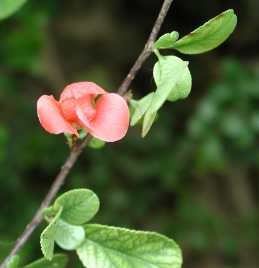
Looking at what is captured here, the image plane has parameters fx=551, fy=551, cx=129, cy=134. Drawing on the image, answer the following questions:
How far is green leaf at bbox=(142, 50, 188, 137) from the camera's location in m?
0.58

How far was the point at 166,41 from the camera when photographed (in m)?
0.71

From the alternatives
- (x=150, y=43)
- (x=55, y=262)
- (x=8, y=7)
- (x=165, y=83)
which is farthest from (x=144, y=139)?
(x=165, y=83)

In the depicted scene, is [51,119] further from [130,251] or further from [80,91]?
[130,251]

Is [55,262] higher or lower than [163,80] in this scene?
lower

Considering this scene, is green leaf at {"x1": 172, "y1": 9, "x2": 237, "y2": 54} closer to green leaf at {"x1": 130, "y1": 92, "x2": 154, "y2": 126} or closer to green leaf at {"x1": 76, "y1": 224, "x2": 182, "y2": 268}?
green leaf at {"x1": 130, "y1": 92, "x2": 154, "y2": 126}

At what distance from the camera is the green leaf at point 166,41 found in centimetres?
71

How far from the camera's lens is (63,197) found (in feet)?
2.48

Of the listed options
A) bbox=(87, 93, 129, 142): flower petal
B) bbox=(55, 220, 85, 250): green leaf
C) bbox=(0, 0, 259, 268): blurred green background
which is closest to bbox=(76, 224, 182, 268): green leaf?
bbox=(55, 220, 85, 250): green leaf

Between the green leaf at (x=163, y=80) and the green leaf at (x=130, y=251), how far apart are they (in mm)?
223

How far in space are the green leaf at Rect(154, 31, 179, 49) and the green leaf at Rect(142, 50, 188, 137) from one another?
3 cm

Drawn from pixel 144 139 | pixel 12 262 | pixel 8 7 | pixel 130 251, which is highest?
pixel 8 7

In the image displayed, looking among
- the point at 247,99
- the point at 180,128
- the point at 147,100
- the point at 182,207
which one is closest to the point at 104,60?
the point at 180,128

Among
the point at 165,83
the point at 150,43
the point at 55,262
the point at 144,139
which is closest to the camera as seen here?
the point at 165,83

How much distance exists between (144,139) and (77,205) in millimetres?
1339
